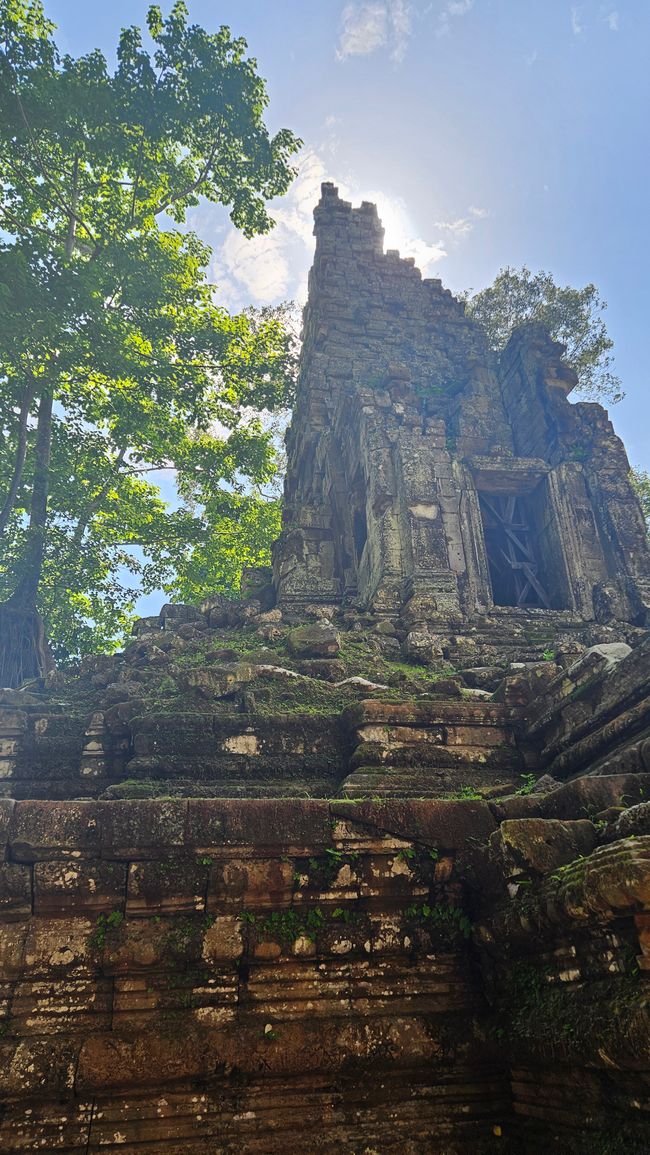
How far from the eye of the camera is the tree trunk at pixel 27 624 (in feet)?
39.8

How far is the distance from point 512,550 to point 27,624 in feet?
30.7

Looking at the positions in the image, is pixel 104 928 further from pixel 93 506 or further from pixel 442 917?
pixel 93 506

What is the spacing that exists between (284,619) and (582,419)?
7578 mm

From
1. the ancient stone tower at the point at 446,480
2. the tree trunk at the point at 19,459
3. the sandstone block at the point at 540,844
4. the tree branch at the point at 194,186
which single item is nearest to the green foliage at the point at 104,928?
the sandstone block at the point at 540,844

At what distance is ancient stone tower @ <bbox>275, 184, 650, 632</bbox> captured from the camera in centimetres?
1127

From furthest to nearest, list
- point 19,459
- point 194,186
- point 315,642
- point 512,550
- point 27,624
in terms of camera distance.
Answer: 1. point 194,186
2. point 19,459
3. point 512,550
4. point 27,624
5. point 315,642

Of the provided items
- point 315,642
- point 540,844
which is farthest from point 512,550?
point 540,844

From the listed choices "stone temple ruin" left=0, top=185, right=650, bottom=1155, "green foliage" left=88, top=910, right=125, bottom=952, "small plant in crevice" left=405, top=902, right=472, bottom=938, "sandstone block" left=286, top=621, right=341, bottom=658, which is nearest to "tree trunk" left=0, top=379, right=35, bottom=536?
"stone temple ruin" left=0, top=185, right=650, bottom=1155

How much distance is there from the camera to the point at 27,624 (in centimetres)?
1267

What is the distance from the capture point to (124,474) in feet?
58.3

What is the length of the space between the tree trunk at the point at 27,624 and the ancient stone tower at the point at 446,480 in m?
4.54

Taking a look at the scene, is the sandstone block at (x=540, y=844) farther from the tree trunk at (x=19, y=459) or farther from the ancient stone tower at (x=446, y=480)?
the tree trunk at (x=19, y=459)

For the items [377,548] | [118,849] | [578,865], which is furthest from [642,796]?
[377,548]

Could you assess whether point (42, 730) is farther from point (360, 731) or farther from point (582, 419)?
point (582, 419)
